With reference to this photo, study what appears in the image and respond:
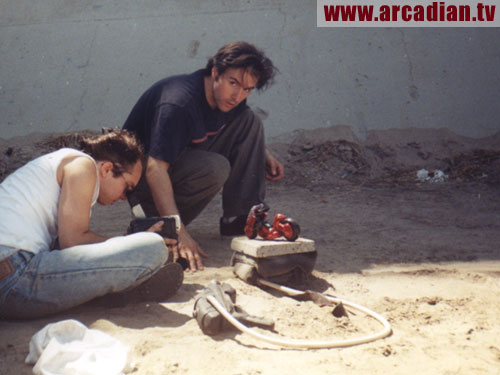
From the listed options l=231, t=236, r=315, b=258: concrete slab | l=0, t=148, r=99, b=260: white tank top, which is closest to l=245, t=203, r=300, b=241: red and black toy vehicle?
l=231, t=236, r=315, b=258: concrete slab

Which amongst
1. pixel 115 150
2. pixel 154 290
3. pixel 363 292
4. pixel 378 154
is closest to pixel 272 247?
pixel 363 292

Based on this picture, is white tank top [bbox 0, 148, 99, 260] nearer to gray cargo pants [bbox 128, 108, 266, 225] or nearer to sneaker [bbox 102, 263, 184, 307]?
sneaker [bbox 102, 263, 184, 307]

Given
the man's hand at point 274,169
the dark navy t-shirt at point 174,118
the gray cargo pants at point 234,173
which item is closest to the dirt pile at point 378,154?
the man's hand at point 274,169

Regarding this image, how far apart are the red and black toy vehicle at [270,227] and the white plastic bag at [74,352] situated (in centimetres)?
99

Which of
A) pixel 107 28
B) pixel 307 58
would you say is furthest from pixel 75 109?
pixel 307 58

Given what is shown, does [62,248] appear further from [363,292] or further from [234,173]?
[234,173]

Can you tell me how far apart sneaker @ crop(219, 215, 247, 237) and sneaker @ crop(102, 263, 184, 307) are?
3.53 ft

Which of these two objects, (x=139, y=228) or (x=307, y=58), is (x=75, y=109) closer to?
(x=307, y=58)

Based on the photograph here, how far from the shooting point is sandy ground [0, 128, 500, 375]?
1.67 m

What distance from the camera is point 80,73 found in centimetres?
557

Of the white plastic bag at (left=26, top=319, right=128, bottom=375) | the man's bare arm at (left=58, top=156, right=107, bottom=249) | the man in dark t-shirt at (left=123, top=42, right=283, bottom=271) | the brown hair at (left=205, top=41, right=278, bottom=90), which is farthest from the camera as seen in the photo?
the brown hair at (left=205, top=41, right=278, bottom=90)

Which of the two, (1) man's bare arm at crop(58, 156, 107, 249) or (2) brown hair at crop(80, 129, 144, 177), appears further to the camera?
(2) brown hair at crop(80, 129, 144, 177)

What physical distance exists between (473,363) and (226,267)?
134cm

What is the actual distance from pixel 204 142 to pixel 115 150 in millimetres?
991
